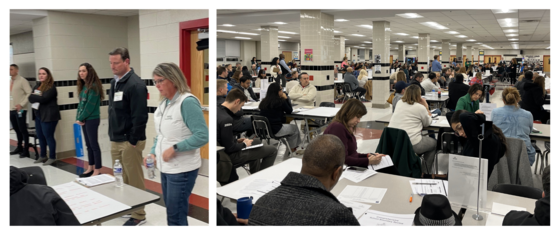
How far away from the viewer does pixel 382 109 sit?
11141mm

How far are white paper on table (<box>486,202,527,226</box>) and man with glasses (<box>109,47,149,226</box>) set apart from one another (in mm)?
2376

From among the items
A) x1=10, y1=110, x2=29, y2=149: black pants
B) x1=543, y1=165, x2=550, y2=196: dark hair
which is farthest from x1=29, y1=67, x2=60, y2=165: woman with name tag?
x1=543, y1=165, x2=550, y2=196: dark hair

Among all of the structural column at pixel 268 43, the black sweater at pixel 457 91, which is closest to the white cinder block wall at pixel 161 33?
the black sweater at pixel 457 91

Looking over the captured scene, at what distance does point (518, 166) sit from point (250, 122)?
347 cm

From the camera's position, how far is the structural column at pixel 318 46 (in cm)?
862

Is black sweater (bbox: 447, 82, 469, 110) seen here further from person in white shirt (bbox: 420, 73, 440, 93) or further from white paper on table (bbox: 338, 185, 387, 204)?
white paper on table (bbox: 338, 185, 387, 204)

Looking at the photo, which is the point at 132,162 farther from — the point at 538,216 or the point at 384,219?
the point at 538,216

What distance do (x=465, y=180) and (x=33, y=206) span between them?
81.4 inches

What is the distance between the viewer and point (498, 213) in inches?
79.6

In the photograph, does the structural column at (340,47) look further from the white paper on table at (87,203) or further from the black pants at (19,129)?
the white paper on table at (87,203)

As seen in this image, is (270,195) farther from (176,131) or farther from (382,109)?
(382,109)

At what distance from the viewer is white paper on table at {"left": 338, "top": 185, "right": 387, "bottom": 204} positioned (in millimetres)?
2211

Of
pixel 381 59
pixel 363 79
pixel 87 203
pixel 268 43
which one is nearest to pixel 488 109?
pixel 87 203
